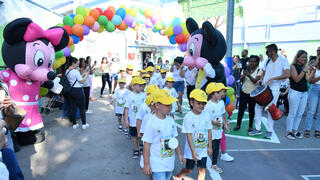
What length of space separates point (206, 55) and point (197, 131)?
7.13ft

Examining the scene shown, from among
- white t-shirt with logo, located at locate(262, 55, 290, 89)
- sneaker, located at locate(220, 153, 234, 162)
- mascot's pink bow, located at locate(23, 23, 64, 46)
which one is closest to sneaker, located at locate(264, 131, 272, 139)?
white t-shirt with logo, located at locate(262, 55, 290, 89)

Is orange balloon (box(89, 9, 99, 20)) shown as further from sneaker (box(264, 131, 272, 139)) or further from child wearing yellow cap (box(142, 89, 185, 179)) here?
sneaker (box(264, 131, 272, 139))

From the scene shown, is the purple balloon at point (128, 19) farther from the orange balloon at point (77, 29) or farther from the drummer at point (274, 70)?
the drummer at point (274, 70)

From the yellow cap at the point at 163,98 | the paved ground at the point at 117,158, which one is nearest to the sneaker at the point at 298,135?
the paved ground at the point at 117,158

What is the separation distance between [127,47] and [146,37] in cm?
405

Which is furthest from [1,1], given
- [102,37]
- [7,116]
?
[102,37]

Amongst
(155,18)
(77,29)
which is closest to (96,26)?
(77,29)

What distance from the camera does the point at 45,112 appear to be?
7.05 meters

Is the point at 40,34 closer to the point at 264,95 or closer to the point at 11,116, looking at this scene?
the point at 11,116

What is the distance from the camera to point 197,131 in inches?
105

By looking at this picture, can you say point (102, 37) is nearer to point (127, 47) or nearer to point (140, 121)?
point (127, 47)

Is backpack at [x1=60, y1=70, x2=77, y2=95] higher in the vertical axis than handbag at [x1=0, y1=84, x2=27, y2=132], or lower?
higher

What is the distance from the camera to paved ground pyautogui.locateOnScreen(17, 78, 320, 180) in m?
3.40

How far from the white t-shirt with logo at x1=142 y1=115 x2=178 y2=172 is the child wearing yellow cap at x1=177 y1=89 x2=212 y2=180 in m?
0.34
